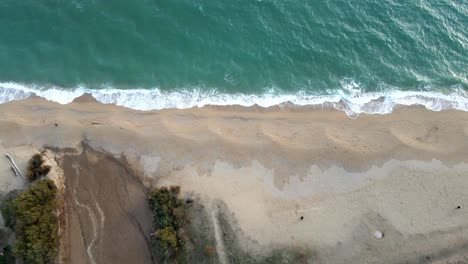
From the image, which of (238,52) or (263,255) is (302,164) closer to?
(263,255)

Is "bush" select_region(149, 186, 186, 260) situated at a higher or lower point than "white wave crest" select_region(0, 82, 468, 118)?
lower

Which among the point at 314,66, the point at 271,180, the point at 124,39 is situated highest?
the point at 124,39

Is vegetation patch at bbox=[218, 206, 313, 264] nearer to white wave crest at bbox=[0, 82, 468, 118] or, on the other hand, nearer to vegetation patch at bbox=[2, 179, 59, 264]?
vegetation patch at bbox=[2, 179, 59, 264]

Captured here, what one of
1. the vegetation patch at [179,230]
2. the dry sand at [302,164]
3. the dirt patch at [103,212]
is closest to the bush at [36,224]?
the dirt patch at [103,212]

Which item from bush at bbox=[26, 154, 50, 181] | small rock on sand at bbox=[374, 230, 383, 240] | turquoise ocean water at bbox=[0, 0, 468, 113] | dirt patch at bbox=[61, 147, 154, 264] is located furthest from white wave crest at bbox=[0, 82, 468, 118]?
small rock on sand at bbox=[374, 230, 383, 240]

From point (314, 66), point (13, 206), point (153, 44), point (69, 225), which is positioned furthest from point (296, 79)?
point (13, 206)

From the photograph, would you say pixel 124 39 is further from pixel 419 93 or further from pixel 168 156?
pixel 419 93

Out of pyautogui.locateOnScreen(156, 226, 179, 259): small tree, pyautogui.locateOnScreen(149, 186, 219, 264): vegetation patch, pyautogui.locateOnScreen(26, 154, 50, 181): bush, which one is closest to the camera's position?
pyautogui.locateOnScreen(156, 226, 179, 259): small tree
